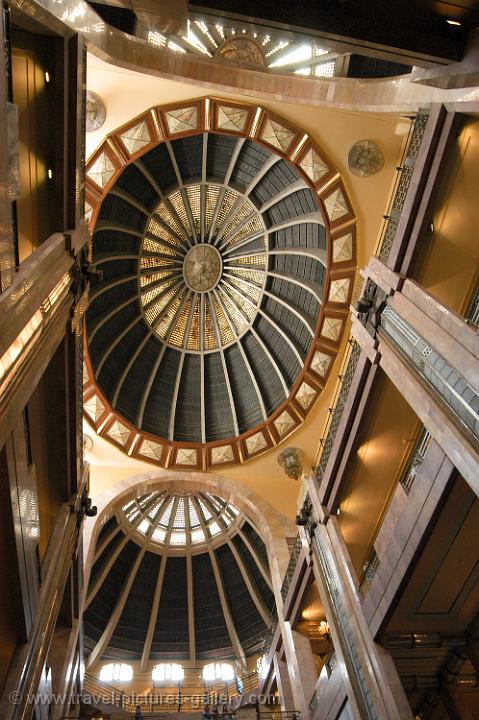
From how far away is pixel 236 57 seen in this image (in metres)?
13.8

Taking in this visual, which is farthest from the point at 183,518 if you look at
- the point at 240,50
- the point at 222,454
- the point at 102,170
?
the point at 240,50

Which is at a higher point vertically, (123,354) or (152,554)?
(123,354)

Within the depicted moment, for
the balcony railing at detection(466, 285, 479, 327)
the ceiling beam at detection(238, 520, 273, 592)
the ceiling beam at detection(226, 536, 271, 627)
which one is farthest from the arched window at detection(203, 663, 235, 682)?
the balcony railing at detection(466, 285, 479, 327)

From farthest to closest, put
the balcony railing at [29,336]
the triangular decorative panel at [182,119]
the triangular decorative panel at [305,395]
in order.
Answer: the triangular decorative panel at [305,395] → the triangular decorative panel at [182,119] → the balcony railing at [29,336]

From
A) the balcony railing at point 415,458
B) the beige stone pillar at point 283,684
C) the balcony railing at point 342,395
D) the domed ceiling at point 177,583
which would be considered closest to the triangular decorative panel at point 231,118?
the balcony railing at point 342,395

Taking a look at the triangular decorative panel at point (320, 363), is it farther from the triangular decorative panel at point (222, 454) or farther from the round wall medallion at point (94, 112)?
the round wall medallion at point (94, 112)

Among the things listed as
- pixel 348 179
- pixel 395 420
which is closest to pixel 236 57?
pixel 348 179

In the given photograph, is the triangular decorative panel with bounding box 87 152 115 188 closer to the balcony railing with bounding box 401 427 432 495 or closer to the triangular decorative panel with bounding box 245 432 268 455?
the triangular decorative panel with bounding box 245 432 268 455

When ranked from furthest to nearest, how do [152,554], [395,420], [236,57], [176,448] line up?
[152,554] < [176,448] < [236,57] < [395,420]

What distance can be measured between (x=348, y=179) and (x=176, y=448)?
11.6 metres

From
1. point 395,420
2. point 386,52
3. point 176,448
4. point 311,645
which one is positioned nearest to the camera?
point 386,52

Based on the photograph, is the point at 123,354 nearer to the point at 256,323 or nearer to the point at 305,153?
the point at 256,323

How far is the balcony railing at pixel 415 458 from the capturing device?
10805mm

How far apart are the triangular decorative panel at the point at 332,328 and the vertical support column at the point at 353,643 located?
7.10 m
